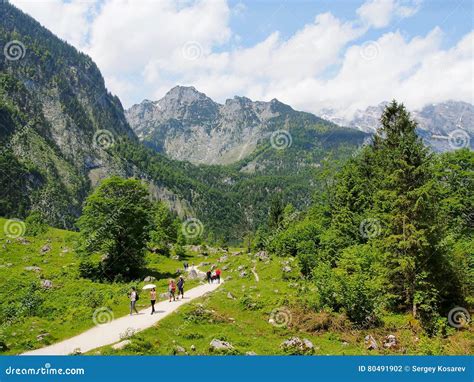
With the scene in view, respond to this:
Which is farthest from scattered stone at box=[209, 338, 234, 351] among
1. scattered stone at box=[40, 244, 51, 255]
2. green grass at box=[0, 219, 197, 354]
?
scattered stone at box=[40, 244, 51, 255]

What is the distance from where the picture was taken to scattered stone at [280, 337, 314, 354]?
21.2m

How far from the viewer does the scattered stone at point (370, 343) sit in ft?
78.1

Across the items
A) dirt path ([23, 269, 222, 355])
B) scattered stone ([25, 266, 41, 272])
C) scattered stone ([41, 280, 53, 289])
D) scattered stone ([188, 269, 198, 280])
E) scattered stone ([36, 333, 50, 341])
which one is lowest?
scattered stone ([188, 269, 198, 280])

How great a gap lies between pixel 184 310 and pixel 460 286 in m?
22.2

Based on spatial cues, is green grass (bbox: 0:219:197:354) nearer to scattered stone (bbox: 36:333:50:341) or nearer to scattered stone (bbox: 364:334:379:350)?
scattered stone (bbox: 36:333:50:341)

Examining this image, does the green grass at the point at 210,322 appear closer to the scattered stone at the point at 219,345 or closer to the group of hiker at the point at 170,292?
the scattered stone at the point at 219,345

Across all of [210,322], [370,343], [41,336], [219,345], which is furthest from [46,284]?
[370,343]

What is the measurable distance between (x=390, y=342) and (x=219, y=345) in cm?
1186

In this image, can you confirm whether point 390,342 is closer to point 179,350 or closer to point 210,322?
point 210,322

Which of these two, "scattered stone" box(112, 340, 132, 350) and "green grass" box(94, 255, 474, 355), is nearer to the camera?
"scattered stone" box(112, 340, 132, 350)

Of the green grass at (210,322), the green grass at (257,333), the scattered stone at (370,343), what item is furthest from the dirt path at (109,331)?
the scattered stone at (370,343)

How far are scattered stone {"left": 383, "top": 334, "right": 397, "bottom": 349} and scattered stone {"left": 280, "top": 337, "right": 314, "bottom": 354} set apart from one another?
19.4ft

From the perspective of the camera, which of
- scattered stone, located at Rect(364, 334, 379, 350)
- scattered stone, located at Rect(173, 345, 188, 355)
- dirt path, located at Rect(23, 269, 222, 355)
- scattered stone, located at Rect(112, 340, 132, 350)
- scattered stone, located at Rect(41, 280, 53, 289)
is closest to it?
scattered stone, located at Rect(112, 340, 132, 350)

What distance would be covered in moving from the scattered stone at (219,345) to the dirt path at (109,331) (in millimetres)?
5079
